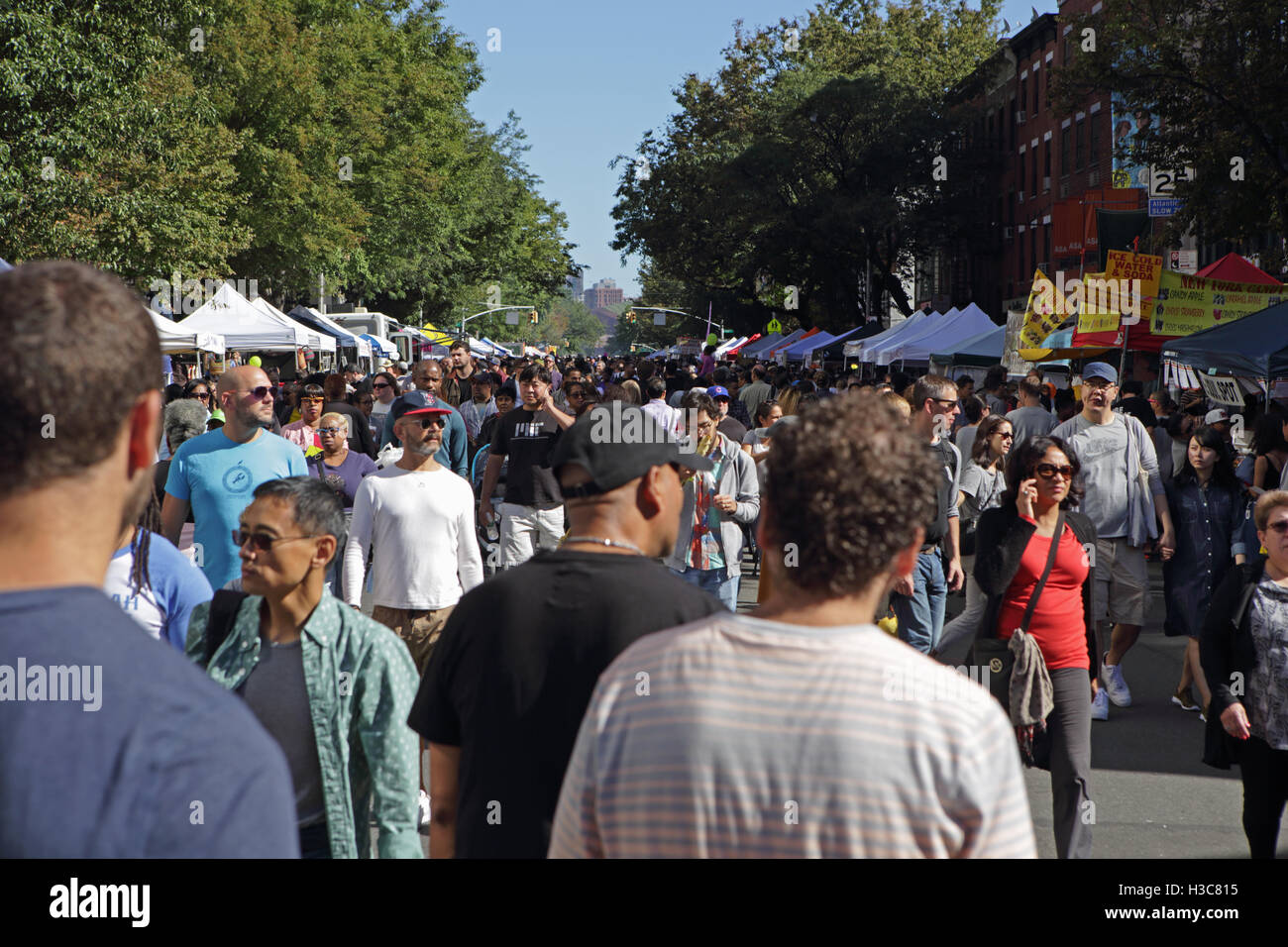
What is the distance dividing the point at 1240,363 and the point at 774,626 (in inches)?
490

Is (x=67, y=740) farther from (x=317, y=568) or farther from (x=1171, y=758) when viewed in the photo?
(x=1171, y=758)

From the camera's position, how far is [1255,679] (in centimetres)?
504

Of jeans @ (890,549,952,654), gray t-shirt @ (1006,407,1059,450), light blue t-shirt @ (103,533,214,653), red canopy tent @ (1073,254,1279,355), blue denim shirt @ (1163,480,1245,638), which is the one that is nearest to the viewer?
light blue t-shirt @ (103,533,214,653)

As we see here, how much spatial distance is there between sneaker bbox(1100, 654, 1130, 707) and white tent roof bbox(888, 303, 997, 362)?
724 inches

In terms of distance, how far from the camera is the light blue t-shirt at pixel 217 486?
19.8 ft

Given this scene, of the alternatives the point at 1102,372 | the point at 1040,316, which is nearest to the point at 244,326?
the point at 1040,316

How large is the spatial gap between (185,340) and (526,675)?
63.1 ft

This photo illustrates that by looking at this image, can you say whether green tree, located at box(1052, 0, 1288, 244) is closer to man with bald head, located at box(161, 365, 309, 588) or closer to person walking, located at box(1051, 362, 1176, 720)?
person walking, located at box(1051, 362, 1176, 720)

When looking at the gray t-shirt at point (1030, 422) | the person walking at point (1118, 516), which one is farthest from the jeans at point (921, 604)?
the gray t-shirt at point (1030, 422)

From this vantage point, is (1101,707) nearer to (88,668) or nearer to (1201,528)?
(1201,528)

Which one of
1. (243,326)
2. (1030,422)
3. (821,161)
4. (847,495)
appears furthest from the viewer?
(821,161)

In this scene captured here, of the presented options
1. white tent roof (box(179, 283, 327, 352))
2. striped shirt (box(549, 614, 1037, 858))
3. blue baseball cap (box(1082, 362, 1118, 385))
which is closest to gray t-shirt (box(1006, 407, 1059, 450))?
blue baseball cap (box(1082, 362, 1118, 385))

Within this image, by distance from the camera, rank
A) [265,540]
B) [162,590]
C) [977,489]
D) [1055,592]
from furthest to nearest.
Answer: [977,489] < [1055,592] < [162,590] < [265,540]

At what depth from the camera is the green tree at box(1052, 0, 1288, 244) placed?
18.8 metres
